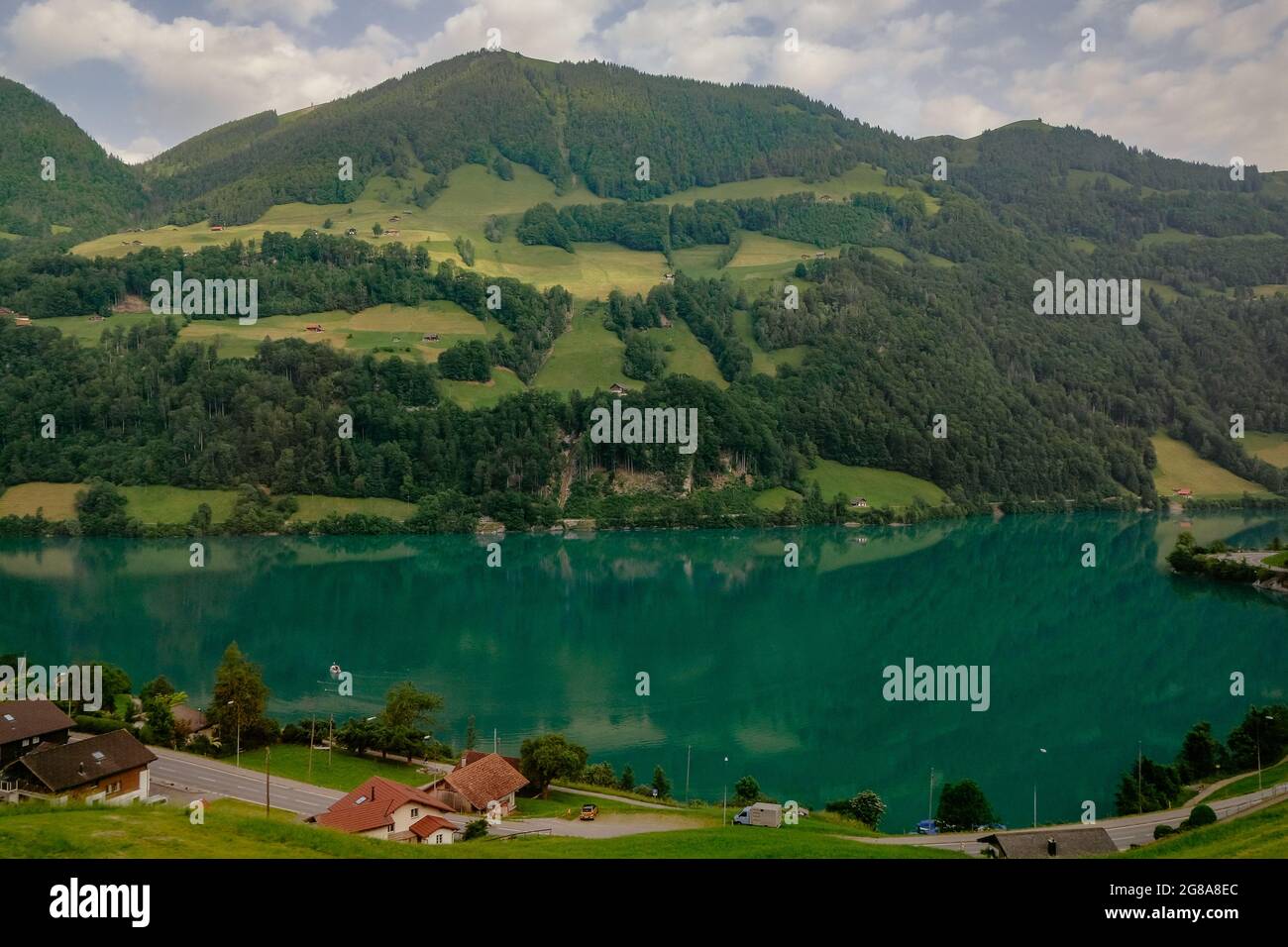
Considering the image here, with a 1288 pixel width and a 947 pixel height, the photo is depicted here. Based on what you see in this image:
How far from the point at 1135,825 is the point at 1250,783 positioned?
7290mm

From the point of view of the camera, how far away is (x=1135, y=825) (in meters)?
30.8

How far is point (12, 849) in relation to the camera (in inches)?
450

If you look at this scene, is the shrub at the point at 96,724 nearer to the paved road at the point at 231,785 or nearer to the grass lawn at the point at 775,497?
the paved road at the point at 231,785

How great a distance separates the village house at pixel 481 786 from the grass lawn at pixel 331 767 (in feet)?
8.71

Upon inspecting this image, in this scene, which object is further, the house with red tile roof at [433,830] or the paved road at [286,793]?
the paved road at [286,793]

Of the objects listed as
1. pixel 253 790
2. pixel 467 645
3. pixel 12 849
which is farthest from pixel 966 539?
pixel 12 849
